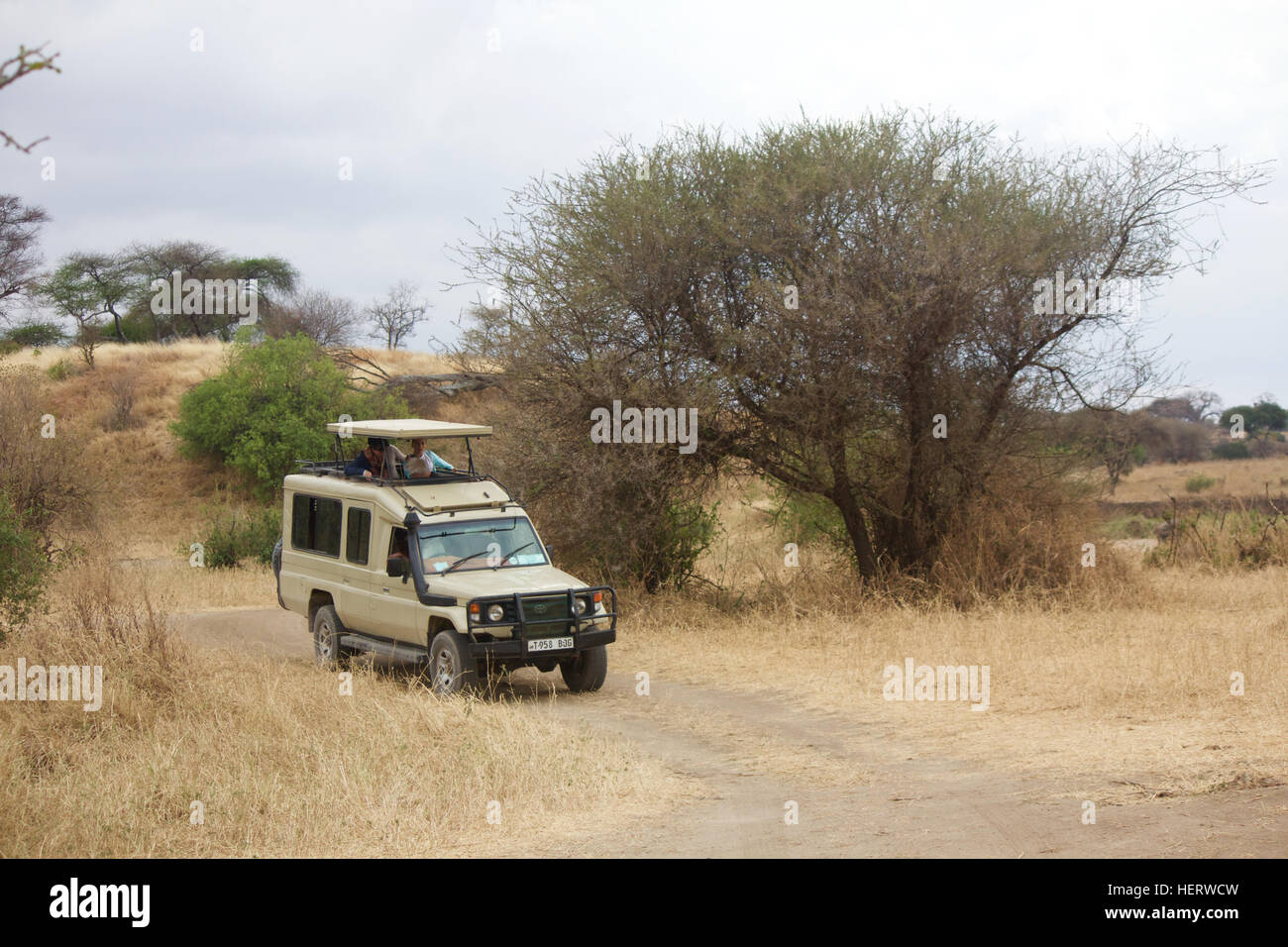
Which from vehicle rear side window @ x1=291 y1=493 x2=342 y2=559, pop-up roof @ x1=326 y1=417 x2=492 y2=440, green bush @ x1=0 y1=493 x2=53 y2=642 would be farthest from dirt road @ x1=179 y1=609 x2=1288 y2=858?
green bush @ x1=0 y1=493 x2=53 y2=642

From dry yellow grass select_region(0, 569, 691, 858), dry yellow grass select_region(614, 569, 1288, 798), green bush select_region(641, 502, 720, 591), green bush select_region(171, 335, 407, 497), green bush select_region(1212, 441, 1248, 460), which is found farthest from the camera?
green bush select_region(1212, 441, 1248, 460)

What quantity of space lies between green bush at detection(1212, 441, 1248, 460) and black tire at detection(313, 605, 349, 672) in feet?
208

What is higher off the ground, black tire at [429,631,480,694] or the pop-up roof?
the pop-up roof

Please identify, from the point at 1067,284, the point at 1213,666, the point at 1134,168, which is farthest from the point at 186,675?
the point at 1134,168

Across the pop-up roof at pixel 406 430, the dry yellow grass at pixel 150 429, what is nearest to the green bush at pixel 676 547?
the pop-up roof at pixel 406 430

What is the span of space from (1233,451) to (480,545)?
211 ft

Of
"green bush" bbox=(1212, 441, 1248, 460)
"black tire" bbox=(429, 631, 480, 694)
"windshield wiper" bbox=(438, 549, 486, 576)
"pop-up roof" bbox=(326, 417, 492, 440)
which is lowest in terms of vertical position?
"black tire" bbox=(429, 631, 480, 694)

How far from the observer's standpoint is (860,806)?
23.9 feet

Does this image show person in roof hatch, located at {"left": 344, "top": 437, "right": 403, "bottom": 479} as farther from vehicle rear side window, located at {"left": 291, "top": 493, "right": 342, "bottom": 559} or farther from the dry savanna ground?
the dry savanna ground

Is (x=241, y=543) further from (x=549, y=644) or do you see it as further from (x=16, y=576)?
(x=549, y=644)

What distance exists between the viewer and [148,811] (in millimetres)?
7543

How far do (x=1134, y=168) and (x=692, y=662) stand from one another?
9.55 m

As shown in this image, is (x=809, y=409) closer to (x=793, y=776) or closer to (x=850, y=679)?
(x=850, y=679)

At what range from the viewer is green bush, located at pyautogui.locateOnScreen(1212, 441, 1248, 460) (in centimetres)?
6562
